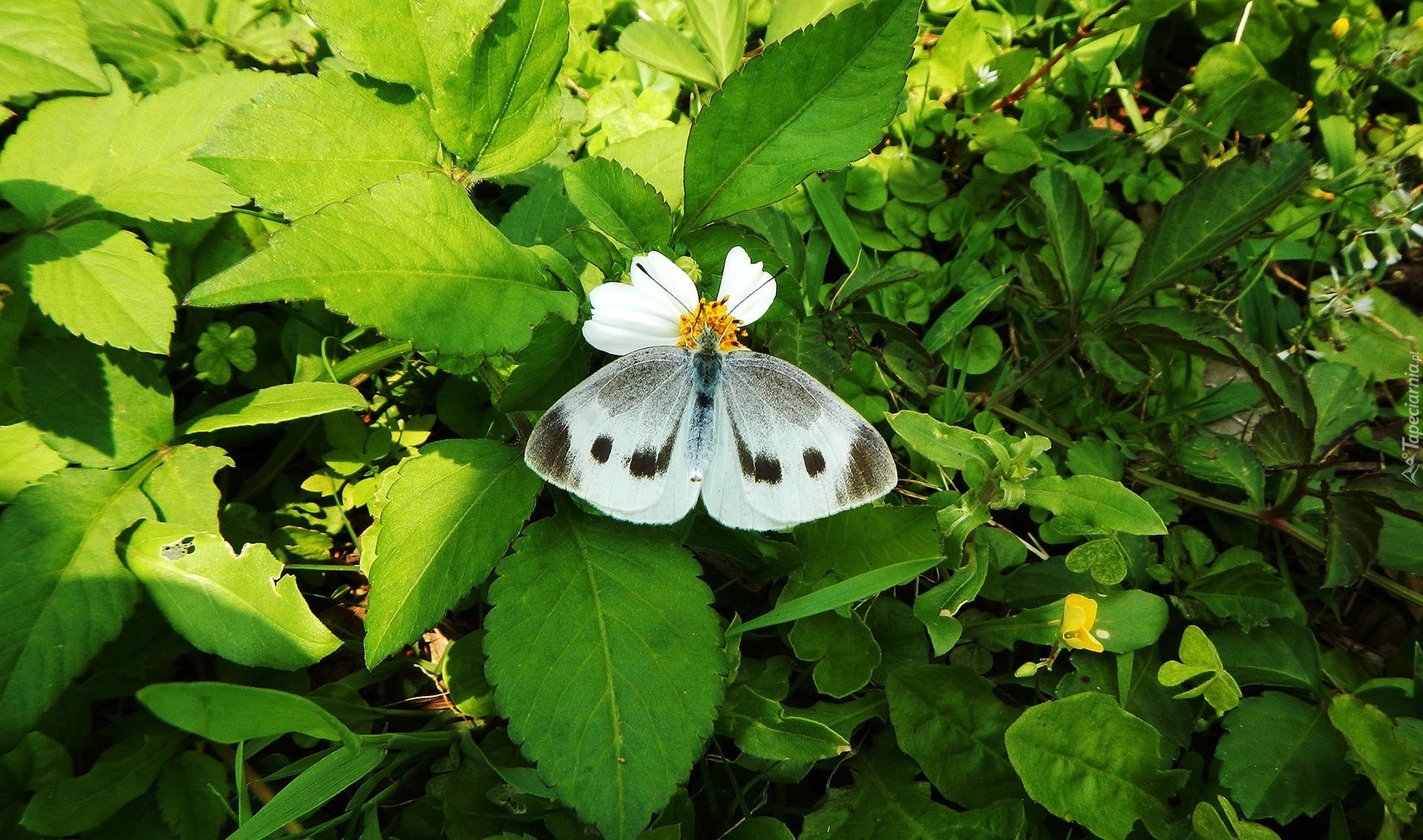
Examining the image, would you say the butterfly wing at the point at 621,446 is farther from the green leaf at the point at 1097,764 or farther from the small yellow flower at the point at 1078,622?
the green leaf at the point at 1097,764

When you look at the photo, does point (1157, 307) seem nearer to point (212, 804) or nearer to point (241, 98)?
point (241, 98)

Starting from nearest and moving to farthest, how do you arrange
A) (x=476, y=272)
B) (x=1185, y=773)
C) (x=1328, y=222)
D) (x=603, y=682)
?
1. (x=476, y=272)
2. (x=603, y=682)
3. (x=1185, y=773)
4. (x=1328, y=222)

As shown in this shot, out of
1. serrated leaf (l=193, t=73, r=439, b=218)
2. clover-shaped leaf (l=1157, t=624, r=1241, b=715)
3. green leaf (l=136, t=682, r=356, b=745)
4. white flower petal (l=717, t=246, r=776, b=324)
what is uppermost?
serrated leaf (l=193, t=73, r=439, b=218)

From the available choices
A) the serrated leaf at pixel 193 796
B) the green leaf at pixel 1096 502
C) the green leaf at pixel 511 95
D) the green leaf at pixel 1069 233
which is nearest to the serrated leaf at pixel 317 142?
the green leaf at pixel 511 95

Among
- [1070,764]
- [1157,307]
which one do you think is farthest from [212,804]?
[1157,307]

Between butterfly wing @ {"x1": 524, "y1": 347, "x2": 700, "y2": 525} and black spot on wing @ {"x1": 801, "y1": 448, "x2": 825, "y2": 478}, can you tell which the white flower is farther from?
black spot on wing @ {"x1": 801, "y1": 448, "x2": 825, "y2": 478}

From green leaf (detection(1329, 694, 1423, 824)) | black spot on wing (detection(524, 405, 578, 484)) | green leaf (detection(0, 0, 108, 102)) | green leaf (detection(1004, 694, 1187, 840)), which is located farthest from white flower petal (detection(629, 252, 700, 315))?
green leaf (detection(1329, 694, 1423, 824))
